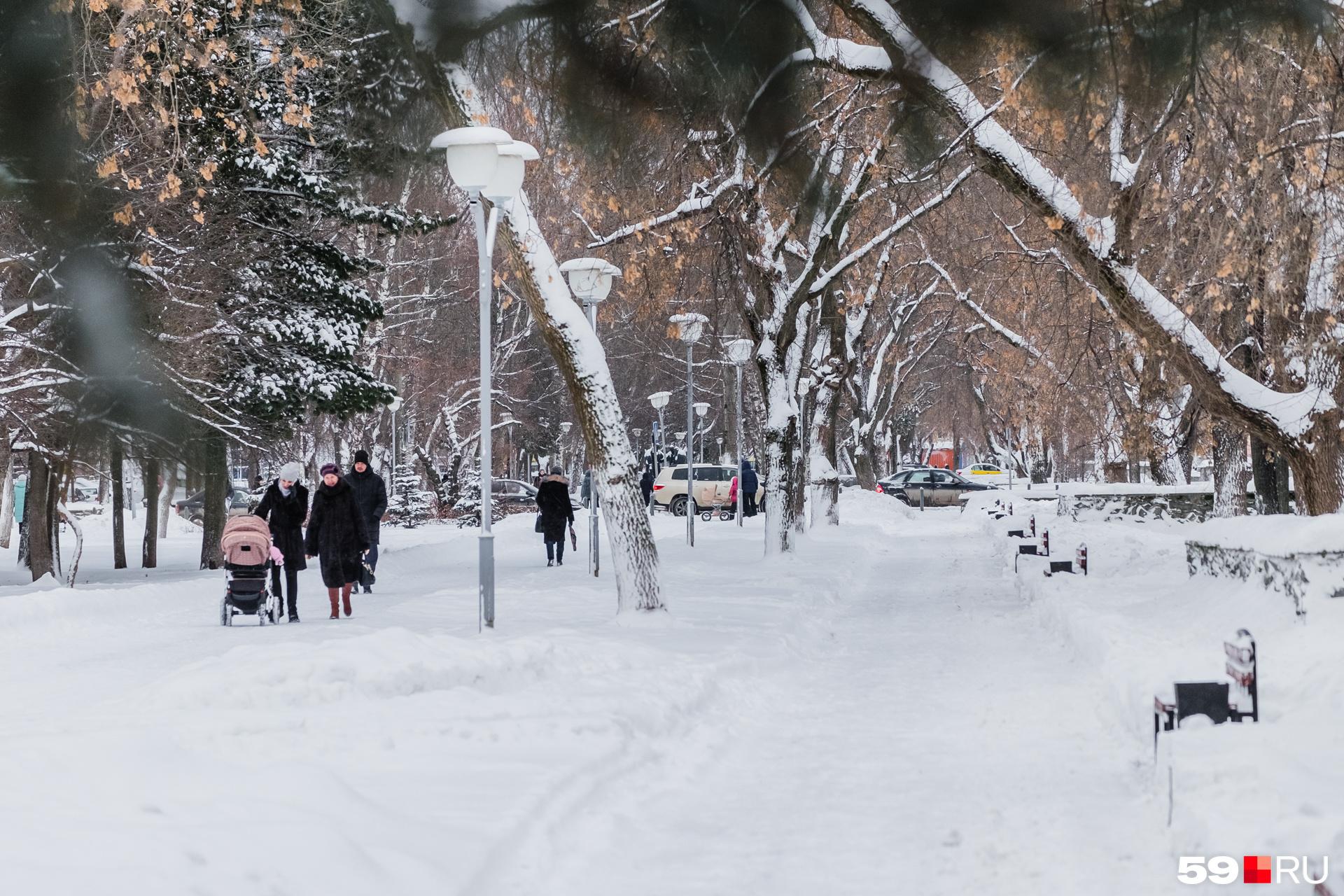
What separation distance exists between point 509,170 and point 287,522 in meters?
5.61

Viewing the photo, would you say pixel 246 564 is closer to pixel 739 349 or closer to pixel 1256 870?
pixel 1256 870

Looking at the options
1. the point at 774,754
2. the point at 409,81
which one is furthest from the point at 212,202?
the point at 774,754

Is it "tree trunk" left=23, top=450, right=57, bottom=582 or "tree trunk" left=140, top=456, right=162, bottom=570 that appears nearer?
"tree trunk" left=23, top=450, right=57, bottom=582

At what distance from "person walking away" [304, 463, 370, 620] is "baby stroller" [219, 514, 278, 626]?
0.60 m

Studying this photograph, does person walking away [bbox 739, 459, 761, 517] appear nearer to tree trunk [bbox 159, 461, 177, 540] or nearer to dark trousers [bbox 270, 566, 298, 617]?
tree trunk [bbox 159, 461, 177, 540]

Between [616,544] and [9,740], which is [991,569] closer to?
[616,544]

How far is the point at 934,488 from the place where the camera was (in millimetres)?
58531

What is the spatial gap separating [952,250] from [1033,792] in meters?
17.4

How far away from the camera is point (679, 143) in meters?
6.70

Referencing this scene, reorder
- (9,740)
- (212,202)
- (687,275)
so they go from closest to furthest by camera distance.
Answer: (9,740) < (212,202) < (687,275)

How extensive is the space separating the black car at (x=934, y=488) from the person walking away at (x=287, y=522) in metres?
44.7

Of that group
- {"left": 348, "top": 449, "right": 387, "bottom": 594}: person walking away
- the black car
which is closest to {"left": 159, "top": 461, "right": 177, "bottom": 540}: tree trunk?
{"left": 348, "top": 449, "right": 387, "bottom": 594}: person walking away

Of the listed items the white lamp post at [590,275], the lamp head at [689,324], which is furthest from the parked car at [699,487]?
the white lamp post at [590,275]

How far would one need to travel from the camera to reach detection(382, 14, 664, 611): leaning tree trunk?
13047 mm
